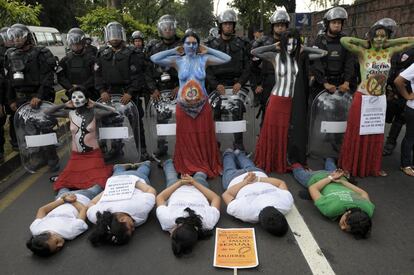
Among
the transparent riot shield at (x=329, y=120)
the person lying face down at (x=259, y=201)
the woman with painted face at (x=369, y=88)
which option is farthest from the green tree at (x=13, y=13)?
the woman with painted face at (x=369, y=88)

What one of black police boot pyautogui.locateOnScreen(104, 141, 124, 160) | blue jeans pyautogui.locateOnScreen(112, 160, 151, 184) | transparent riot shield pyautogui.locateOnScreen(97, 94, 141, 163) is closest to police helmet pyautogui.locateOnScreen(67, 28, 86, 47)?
transparent riot shield pyautogui.locateOnScreen(97, 94, 141, 163)

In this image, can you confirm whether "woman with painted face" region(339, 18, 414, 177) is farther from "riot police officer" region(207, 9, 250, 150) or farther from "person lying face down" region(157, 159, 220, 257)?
"person lying face down" region(157, 159, 220, 257)

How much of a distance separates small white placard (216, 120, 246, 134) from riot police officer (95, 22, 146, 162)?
1233 millimetres

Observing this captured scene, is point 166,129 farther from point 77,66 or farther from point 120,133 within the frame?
point 77,66

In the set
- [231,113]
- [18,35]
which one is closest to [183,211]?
[231,113]

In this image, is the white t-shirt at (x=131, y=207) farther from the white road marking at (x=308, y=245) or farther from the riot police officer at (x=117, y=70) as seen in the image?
the riot police officer at (x=117, y=70)

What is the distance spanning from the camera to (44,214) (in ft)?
12.2

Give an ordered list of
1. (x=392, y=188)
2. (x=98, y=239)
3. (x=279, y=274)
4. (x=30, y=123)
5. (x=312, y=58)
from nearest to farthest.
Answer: (x=279, y=274), (x=98, y=239), (x=392, y=188), (x=312, y=58), (x=30, y=123)

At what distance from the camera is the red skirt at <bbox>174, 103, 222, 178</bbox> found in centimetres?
496

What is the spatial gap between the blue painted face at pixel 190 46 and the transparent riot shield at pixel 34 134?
2.11 meters

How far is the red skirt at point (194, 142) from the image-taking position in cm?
496

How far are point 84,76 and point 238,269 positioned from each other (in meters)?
3.85

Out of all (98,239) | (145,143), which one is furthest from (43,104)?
(98,239)

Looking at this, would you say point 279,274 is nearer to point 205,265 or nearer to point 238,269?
point 238,269
